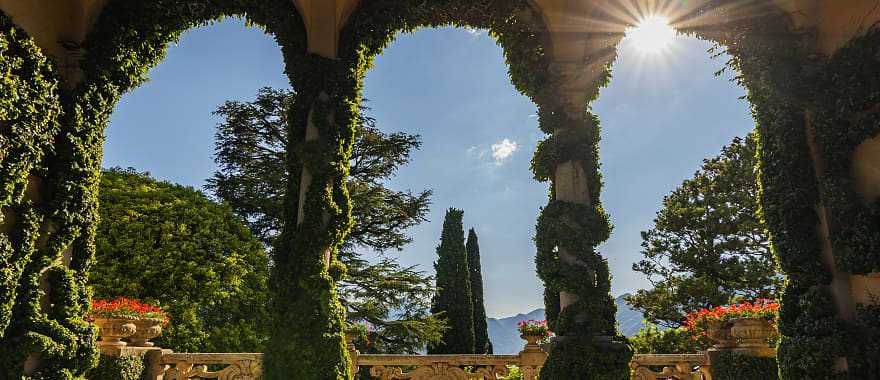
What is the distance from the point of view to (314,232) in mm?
5902

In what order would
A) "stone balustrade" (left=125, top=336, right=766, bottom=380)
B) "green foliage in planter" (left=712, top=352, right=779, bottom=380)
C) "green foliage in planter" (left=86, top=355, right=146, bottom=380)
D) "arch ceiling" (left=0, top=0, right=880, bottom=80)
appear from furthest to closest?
"stone balustrade" (left=125, top=336, right=766, bottom=380) → "green foliage in planter" (left=86, top=355, right=146, bottom=380) → "green foliage in planter" (left=712, top=352, right=779, bottom=380) → "arch ceiling" (left=0, top=0, right=880, bottom=80)

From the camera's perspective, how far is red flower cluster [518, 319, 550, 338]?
8.20 meters

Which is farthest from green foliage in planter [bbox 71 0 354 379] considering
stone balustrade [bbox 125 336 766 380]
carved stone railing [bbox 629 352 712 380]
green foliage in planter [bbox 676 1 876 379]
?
green foliage in planter [bbox 676 1 876 379]

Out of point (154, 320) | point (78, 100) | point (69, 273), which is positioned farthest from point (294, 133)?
A: point (154, 320)

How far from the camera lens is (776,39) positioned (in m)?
5.81

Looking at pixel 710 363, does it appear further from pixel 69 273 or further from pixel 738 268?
pixel 738 268

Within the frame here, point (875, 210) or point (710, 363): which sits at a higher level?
point (875, 210)

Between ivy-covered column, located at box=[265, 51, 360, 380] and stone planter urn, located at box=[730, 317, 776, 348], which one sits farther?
stone planter urn, located at box=[730, 317, 776, 348]

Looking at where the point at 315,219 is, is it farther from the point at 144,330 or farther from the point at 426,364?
the point at 144,330

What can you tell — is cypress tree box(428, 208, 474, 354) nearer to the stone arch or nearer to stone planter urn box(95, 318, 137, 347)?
stone planter urn box(95, 318, 137, 347)

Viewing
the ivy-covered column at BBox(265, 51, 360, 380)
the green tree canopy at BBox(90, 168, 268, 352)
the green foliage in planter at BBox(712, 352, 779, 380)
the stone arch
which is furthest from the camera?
the green tree canopy at BBox(90, 168, 268, 352)

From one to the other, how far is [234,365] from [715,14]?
8.44m

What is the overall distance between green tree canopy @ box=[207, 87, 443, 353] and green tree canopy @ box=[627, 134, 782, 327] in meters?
8.38

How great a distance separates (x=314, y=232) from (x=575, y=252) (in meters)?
3.22
